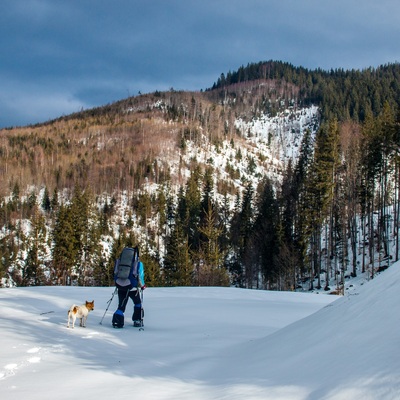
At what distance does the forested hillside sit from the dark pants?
22.9m

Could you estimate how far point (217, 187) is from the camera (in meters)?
95.5

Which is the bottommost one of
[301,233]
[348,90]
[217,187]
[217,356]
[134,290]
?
[217,356]

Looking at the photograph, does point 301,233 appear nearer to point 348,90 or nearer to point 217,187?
point 217,187

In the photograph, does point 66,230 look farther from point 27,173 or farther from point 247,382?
point 27,173

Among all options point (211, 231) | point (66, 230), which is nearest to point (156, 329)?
point (211, 231)

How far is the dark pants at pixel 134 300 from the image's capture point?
848 centimetres

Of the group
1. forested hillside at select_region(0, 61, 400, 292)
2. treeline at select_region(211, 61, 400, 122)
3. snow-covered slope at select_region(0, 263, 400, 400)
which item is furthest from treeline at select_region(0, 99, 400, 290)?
treeline at select_region(211, 61, 400, 122)

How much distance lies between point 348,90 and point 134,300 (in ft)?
→ 472

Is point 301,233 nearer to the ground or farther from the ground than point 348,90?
nearer to the ground

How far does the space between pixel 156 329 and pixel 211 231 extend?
27.0 m

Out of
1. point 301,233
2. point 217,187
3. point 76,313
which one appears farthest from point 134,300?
point 217,187

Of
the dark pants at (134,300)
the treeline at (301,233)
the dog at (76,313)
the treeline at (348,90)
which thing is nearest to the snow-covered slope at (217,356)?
the dog at (76,313)

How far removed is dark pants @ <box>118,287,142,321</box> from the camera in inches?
334

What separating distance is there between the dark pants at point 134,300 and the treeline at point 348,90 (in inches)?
2906
